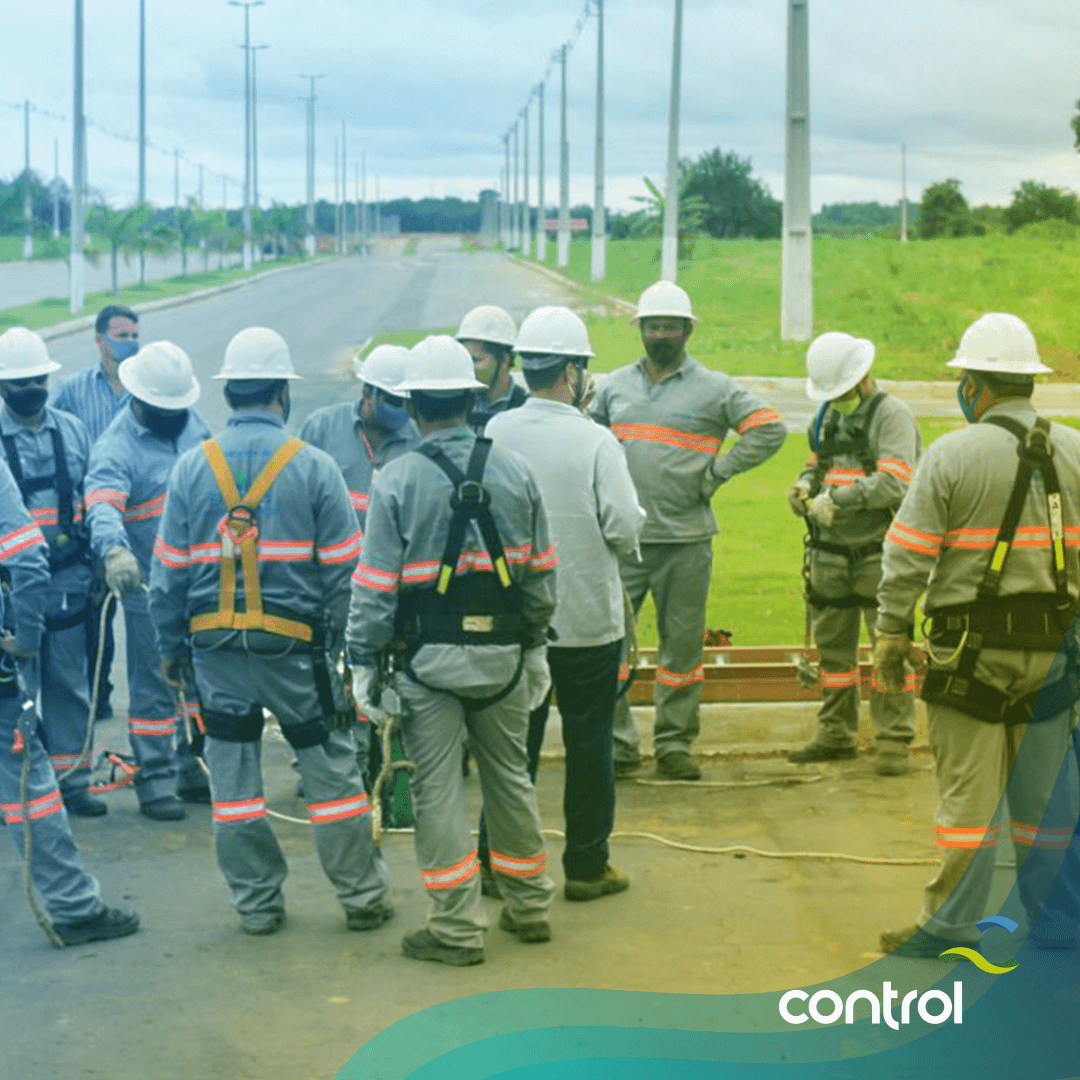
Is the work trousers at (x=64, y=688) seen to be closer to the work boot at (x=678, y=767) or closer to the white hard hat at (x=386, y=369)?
the white hard hat at (x=386, y=369)

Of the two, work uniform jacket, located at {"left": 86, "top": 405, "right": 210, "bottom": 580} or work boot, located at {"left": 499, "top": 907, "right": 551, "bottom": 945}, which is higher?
work uniform jacket, located at {"left": 86, "top": 405, "right": 210, "bottom": 580}

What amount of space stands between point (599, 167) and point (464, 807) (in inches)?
2244

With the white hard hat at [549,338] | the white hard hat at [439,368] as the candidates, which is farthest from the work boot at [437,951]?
the white hard hat at [549,338]

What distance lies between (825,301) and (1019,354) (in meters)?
44.0

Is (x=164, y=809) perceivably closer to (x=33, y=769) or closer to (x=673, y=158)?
(x=33, y=769)

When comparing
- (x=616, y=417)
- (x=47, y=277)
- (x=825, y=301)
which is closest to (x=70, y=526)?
(x=616, y=417)

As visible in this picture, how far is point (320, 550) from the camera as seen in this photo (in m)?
7.28

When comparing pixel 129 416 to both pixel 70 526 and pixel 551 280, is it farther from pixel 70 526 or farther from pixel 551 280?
pixel 551 280

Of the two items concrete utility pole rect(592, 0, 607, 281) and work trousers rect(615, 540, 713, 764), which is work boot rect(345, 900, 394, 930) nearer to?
work trousers rect(615, 540, 713, 764)

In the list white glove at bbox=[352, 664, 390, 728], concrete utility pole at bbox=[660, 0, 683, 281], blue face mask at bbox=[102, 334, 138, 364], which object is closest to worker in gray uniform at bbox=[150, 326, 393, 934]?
white glove at bbox=[352, 664, 390, 728]

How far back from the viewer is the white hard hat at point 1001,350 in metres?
6.68

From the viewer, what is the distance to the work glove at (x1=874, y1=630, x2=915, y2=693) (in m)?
7.15

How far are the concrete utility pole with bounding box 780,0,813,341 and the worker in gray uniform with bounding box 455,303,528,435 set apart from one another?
2643cm

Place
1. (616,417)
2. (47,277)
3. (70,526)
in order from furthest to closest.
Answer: (47,277) → (616,417) → (70,526)
